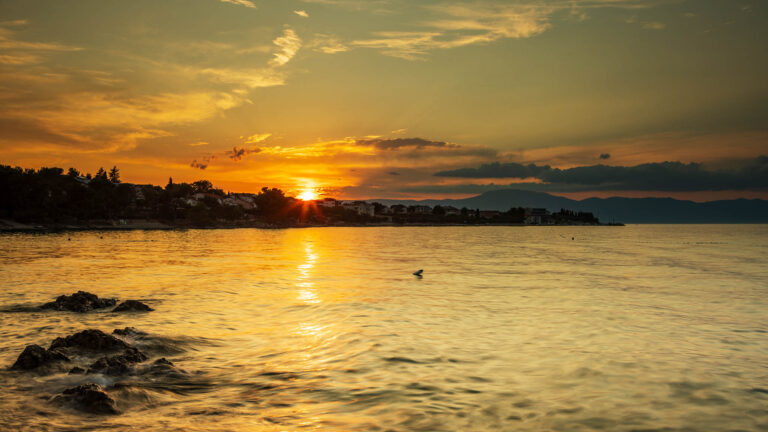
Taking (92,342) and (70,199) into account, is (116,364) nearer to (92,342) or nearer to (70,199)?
(92,342)

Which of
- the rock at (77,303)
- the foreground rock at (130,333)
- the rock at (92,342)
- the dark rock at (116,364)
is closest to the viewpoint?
the dark rock at (116,364)

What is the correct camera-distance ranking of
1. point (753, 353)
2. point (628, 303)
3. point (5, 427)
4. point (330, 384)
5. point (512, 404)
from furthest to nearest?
point (628, 303), point (753, 353), point (330, 384), point (512, 404), point (5, 427)

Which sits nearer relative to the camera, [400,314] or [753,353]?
[753,353]

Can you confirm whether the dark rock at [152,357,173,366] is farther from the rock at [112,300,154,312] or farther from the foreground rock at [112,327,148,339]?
the rock at [112,300,154,312]

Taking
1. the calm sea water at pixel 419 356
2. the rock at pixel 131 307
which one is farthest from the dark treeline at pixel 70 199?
the rock at pixel 131 307

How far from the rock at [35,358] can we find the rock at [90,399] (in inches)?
114

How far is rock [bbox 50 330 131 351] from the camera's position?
13.5m

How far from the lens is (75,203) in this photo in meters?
146

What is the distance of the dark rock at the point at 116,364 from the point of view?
451 inches

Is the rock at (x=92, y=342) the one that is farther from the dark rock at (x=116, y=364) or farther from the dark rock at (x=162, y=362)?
the dark rock at (x=162, y=362)

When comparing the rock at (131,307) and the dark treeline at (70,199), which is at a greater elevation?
the dark treeline at (70,199)

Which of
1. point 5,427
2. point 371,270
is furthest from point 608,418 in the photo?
point 371,270

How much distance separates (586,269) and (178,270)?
3806 cm

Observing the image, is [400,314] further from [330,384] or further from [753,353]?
[753,353]
